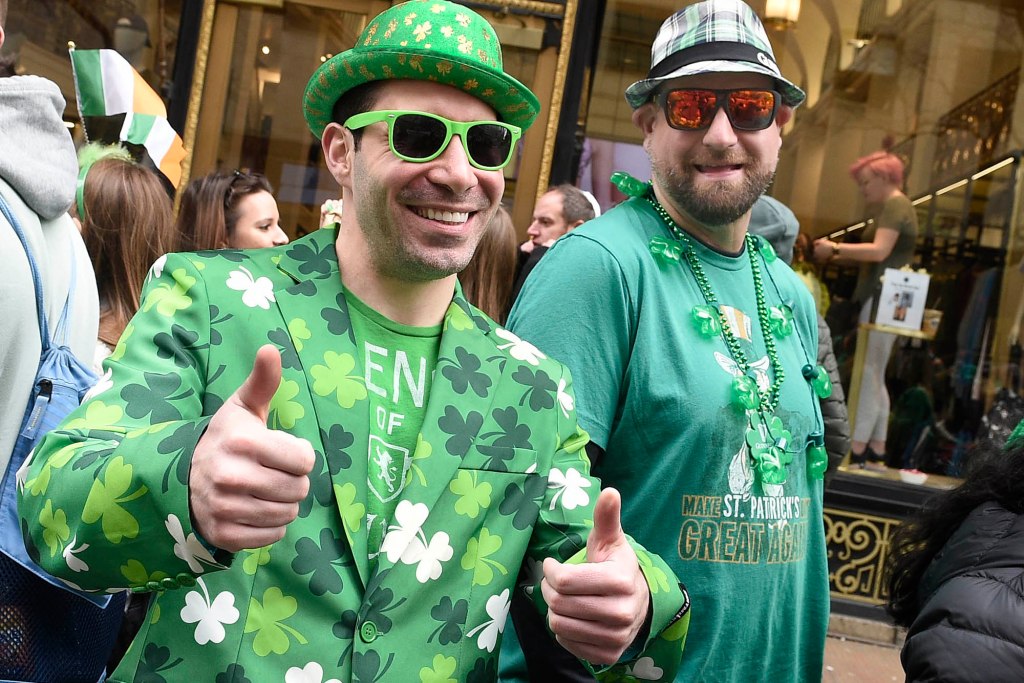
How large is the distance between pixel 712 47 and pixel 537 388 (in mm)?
1169

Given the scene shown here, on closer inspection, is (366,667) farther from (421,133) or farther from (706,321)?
(706,321)

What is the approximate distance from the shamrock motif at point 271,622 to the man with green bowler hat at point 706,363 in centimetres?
59

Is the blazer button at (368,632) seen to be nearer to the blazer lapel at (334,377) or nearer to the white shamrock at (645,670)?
the blazer lapel at (334,377)

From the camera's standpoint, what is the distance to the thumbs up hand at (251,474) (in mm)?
1340

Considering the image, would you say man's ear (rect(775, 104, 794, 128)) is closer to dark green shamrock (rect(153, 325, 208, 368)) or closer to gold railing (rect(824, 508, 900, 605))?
dark green shamrock (rect(153, 325, 208, 368))

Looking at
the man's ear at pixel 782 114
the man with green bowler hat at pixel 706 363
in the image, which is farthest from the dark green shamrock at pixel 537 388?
the man's ear at pixel 782 114

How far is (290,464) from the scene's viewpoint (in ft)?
4.40

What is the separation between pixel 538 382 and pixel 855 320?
17.8 feet

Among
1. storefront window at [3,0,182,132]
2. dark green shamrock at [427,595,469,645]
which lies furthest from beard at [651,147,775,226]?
storefront window at [3,0,182,132]

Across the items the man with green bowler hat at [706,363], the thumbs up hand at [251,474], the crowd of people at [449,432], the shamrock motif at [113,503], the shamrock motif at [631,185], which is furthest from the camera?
the shamrock motif at [631,185]

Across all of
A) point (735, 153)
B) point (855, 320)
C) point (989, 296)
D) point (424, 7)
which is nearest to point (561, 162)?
point (855, 320)

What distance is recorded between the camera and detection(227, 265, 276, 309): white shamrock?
5.92ft

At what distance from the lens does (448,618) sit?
70.2 inches

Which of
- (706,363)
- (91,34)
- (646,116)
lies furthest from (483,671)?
(91,34)
